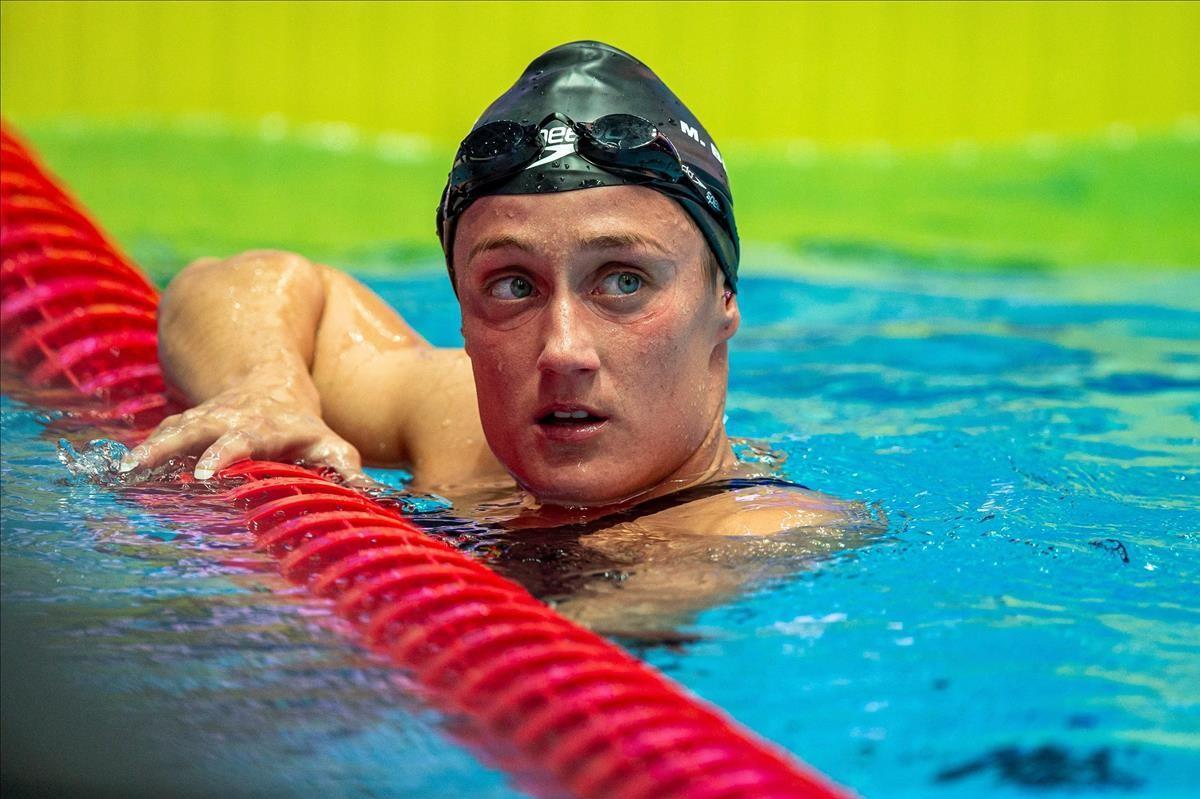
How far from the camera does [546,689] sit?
1.89 m

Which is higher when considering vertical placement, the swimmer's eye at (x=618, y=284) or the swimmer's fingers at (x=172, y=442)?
the swimmer's eye at (x=618, y=284)

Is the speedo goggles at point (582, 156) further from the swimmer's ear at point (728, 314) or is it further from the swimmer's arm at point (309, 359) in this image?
the swimmer's arm at point (309, 359)

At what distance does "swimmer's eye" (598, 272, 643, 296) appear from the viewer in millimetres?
2561

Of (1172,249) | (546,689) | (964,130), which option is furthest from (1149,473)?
(964,130)

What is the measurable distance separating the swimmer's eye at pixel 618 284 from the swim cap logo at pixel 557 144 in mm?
229

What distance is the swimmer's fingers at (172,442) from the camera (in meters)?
2.74

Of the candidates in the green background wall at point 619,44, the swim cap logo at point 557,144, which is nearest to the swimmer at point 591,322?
the swim cap logo at point 557,144

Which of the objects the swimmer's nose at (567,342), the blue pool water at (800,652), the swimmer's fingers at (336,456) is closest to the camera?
the blue pool water at (800,652)

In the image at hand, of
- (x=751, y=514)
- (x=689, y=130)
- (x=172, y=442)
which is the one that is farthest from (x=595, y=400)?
(x=172, y=442)

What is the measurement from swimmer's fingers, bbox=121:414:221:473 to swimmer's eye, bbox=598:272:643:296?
2.73ft

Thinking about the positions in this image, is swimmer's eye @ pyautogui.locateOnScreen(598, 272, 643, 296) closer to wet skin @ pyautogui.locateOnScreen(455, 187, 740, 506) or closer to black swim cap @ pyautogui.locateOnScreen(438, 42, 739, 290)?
wet skin @ pyautogui.locateOnScreen(455, 187, 740, 506)

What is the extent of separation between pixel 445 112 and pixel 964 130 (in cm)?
317

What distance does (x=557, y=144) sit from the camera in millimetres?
2574

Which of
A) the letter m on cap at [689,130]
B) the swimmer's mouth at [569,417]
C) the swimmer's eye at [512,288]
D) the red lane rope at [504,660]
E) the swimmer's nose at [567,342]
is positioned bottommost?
the red lane rope at [504,660]
